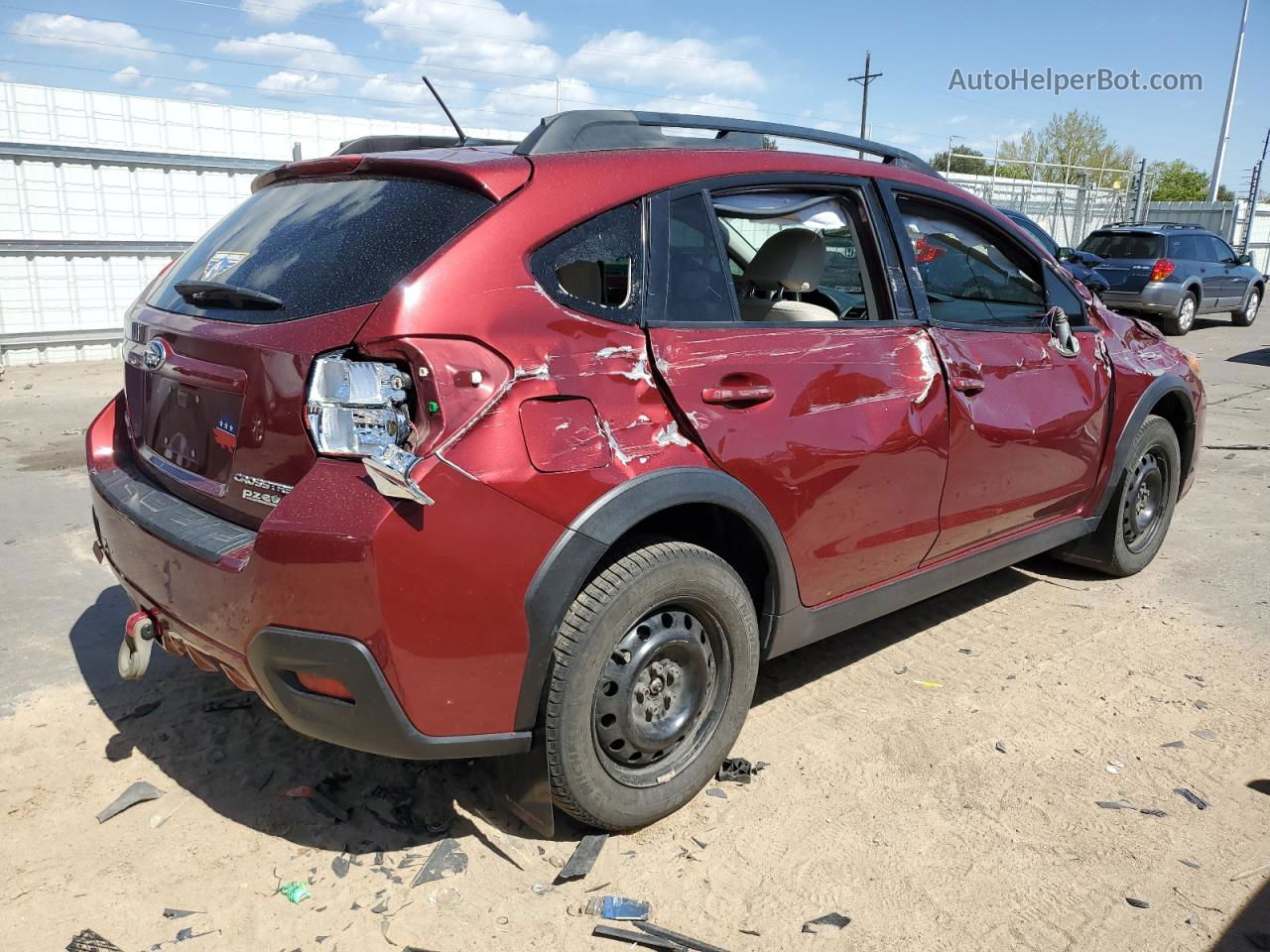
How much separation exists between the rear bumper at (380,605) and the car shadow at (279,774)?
1.77 ft

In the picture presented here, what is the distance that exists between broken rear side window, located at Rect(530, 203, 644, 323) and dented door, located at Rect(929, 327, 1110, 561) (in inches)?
49.9

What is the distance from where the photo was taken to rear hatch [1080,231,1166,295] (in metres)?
15.3

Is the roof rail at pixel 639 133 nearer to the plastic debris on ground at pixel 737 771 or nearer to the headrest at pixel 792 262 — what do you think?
the headrest at pixel 792 262

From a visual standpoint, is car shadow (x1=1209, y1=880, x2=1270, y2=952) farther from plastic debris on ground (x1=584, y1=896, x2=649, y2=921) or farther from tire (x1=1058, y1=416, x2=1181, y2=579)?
tire (x1=1058, y1=416, x2=1181, y2=579)

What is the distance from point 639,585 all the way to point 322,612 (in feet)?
2.56

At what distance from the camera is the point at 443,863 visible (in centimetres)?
258

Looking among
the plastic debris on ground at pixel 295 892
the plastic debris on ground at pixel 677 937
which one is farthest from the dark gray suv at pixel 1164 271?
the plastic debris on ground at pixel 295 892

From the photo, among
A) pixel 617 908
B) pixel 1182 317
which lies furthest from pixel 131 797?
pixel 1182 317

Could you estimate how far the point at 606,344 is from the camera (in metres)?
2.43

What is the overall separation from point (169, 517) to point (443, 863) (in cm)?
117

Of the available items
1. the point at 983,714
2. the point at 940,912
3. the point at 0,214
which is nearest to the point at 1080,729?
the point at 983,714

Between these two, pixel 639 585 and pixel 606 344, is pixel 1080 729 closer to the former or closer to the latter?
pixel 639 585

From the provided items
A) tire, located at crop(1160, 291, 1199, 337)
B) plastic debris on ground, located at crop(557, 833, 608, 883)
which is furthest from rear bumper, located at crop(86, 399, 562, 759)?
tire, located at crop(1160, 291, 1199, 337)

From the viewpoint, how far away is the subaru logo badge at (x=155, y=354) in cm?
270
